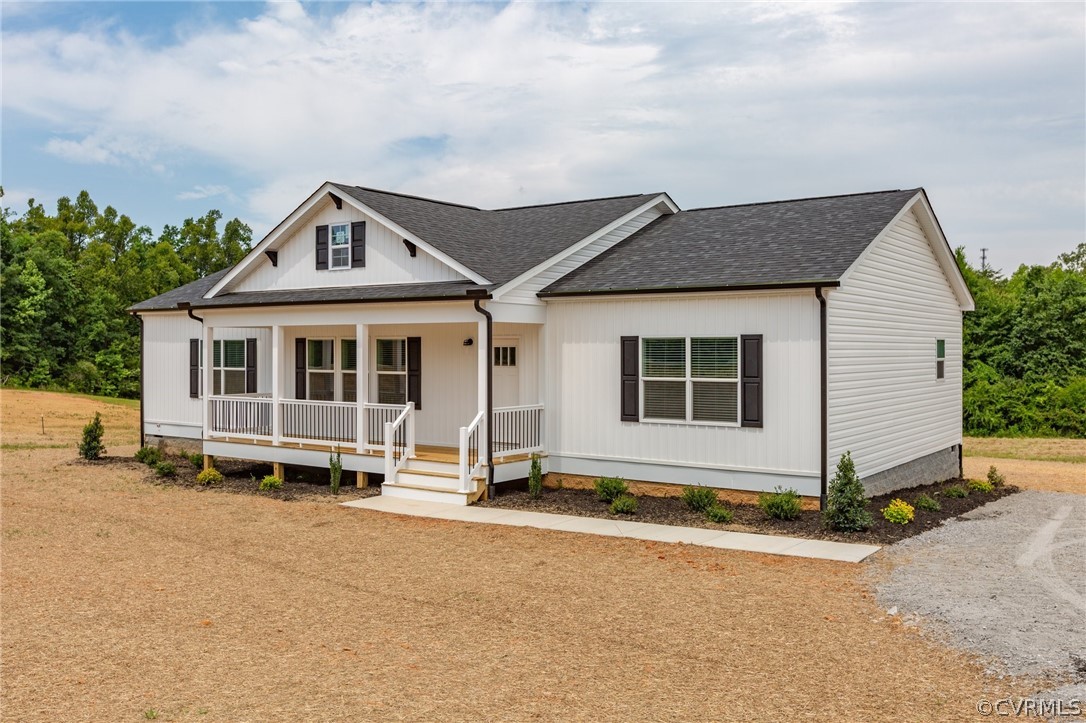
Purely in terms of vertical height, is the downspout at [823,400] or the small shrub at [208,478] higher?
the downspout at [823,400]

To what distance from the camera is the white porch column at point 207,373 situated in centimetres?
1923

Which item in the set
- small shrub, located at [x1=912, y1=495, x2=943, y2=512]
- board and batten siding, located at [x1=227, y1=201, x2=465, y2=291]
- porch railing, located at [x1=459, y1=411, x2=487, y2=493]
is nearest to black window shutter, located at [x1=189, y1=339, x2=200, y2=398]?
board and batten siding, located at [x1=227, y1=201, x2=465, y2=291]

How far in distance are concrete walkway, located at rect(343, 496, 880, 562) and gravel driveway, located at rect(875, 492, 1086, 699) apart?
0.78 metres

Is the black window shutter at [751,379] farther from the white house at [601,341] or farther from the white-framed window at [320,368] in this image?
the white-framed window at [320,368]

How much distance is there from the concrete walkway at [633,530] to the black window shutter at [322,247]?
16.8ft

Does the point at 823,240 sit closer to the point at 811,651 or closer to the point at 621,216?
the point at 621,216

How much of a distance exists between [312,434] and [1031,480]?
15108 mm

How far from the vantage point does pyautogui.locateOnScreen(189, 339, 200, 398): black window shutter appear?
2152 cm

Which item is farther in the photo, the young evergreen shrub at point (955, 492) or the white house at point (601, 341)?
the young evergreen shrub at point (955, 492)

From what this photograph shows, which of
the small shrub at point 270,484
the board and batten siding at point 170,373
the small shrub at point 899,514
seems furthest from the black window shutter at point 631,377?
the board and batten siding at point 170,373

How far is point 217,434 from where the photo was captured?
62.6 ft

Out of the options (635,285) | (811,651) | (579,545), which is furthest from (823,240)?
(811,651)

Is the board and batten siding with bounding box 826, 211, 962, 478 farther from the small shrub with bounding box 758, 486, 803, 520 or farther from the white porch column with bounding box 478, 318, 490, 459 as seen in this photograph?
the white porch column with bounding box 478, 318, 490, 459

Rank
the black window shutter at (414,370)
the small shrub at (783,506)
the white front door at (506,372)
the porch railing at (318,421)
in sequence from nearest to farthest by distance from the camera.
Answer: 1. the small shrub at (783,506)
2. the white front door at (506,372)
3. the porch railing at (318,421)
4. the black window shutter at (414,370)
